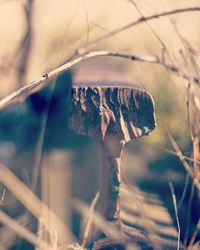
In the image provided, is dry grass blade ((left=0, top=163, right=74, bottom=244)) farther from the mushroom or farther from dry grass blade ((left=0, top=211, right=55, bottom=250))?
the mushroom

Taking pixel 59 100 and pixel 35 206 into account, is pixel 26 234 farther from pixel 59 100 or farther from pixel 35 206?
pixel 59 100

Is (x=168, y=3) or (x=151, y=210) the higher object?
(x=168, y=3)

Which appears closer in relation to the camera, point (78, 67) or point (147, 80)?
point (78, 67)

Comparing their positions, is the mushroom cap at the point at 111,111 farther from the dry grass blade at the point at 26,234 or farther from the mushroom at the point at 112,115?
the dry grass blade at the point at 26,234

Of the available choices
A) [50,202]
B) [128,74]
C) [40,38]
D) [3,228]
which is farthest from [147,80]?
[3,228]

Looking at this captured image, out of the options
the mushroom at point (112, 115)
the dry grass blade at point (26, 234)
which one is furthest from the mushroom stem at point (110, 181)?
the dry grass blade at point (26, 234)

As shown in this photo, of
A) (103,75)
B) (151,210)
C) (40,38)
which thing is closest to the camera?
(103,75)

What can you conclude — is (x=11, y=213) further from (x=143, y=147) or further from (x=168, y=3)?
(x=168, y=3)
